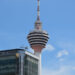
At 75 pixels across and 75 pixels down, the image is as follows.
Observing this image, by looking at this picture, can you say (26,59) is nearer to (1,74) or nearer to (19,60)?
(19,60)

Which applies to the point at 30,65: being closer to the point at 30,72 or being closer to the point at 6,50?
the point at 30,72

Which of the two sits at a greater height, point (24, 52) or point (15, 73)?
point (24, 52)

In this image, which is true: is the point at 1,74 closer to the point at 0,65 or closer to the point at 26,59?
the point at 0,65

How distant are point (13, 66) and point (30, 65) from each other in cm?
1241

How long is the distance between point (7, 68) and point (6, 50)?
11.5 metres

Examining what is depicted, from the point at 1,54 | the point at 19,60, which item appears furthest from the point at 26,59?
the point at 1,54

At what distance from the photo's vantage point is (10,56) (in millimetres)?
190625

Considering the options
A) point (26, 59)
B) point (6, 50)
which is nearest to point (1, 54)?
point (6, 50)

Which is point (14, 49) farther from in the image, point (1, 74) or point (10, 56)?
point (1, 74)

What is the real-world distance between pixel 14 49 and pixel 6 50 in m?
5.43

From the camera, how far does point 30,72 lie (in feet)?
640

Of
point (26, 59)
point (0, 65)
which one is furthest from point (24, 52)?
point (0, 65)

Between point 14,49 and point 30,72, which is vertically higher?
point 14,49

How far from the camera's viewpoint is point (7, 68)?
190750 millimetres
